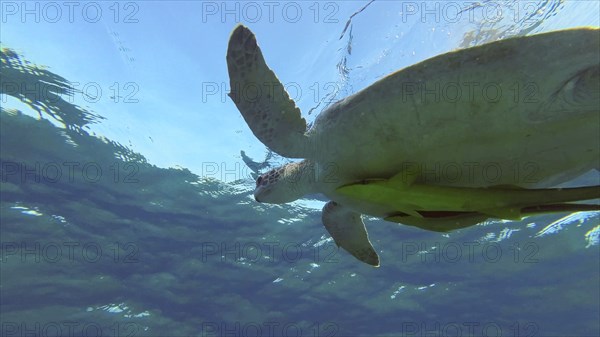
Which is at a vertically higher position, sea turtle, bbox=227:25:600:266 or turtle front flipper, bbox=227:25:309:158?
turtle front flipper, bbox=227:25:309:158

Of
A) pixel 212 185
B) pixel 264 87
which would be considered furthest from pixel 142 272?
pixel 264 87

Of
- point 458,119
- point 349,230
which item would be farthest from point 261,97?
point 349,230

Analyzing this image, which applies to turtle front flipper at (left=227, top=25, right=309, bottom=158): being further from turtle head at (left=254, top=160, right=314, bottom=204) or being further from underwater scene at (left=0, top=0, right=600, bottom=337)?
turtle head at (left=254, top=160, right=314, bottom=204)

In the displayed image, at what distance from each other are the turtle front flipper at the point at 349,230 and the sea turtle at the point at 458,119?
890 millimetres

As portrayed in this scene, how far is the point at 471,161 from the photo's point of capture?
2.62 meters

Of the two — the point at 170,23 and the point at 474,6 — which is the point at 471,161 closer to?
the point at 474,6

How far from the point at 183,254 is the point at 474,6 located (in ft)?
44.7

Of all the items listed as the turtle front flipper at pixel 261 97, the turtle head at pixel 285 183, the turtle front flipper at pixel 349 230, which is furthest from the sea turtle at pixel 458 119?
the turtle front flipper at pixel 349 230

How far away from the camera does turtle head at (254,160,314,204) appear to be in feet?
11.7

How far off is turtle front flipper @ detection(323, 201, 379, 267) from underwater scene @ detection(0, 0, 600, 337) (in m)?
0.02

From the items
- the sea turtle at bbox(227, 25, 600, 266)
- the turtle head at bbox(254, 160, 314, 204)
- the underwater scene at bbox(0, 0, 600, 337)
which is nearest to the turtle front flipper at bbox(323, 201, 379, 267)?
the underwater scene at bbox(0, 0, 600, 337)

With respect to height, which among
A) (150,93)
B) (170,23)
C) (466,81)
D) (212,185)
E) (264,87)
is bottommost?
→ (466,81)

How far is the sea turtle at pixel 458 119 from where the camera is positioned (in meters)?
2.16

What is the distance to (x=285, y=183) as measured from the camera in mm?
3707
